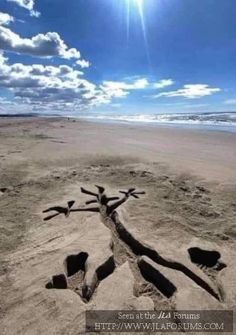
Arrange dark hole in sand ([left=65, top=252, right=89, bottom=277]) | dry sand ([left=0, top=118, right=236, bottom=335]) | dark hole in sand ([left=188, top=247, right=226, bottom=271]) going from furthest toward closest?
1. dark hole in sand ([left=188, top=247, right=226, bottom=271])
2. dark hole in sand ([left=65, top=252, right=89, bottom=277])
3. dry sand ([left=0, top=118, right=236, bottom=335])

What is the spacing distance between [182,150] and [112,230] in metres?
6.26

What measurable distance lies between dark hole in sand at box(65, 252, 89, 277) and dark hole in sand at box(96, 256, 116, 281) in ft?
0.77

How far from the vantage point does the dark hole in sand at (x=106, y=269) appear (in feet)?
10.3

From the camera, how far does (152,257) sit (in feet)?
11.2

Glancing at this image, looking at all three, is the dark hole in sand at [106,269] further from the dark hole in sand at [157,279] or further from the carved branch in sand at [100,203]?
the carved branch in sand at [100,203]

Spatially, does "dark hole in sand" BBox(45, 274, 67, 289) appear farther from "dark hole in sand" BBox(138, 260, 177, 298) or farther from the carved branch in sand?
the carved branch in sand

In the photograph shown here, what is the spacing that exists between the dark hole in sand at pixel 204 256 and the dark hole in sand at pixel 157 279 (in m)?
0.61

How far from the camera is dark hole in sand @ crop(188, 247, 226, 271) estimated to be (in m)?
3.47

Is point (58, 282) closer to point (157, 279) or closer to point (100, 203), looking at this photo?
point (157, 279)

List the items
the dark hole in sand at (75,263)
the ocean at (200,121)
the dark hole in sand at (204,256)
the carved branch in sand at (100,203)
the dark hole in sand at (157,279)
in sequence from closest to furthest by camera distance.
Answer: the dark hole in sand at (157,279) < the dark hole in sand at (75,263) < the dark hole in sand at (204,256) < the carved branch in sand at (100,203) < the ocean at (200,121)

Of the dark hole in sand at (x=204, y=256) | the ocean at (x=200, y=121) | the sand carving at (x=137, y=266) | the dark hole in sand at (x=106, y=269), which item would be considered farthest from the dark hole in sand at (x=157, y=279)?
the ocean at (x=200, y=121)

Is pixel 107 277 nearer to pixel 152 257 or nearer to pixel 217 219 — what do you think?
pixel 152 257

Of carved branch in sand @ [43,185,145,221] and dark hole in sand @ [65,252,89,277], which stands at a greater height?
carved branch in sand @ [43,185,145,221]

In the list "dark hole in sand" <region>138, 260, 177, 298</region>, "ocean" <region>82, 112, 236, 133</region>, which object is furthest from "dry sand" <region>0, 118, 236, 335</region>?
"ocean" <region>82, 112, 236, 133</region>
